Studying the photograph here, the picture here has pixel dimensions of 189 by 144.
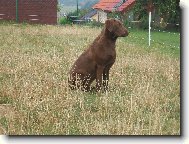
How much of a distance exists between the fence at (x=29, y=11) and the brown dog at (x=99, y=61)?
23749 millimetres

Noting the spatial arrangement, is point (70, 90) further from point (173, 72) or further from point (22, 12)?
point (22, 12)

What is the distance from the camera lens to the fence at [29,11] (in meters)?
32.5

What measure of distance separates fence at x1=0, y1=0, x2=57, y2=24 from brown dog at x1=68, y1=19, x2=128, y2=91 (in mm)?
23749

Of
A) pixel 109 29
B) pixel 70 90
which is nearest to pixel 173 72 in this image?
pixel 109 29

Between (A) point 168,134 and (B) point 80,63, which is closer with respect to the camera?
(A) point 168,134

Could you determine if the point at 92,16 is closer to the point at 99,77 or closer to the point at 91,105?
the point at 99,77

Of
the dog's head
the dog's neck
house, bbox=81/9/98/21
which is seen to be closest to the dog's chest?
the dog's neck

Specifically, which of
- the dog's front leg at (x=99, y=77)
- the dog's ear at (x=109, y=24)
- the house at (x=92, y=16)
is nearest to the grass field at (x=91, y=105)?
the dog's front leg at (x=99, y=77)

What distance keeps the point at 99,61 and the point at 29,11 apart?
2578 centimetres

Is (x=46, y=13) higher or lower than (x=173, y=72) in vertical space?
higher

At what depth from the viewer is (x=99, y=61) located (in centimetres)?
848

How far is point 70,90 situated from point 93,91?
59cm

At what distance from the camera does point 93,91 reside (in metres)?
8.52

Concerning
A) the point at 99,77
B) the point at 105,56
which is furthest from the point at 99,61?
the point at 99,77
